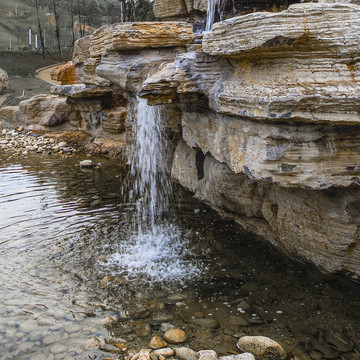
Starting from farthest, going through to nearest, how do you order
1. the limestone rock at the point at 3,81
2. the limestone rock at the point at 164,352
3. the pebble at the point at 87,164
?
the limestone rock at the point at 3,81, the pebble at the point at 87,164, the limestone rock at the point at 164,352

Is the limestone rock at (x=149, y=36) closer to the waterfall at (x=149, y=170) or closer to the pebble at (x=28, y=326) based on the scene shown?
the waterfall at (x=149, y=170)

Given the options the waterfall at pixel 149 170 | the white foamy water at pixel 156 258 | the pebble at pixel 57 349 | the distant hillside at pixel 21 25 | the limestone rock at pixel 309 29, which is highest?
the distant hillside at pixel 21 25

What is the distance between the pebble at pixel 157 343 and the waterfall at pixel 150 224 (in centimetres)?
119

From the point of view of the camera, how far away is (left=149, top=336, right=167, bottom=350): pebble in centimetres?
381

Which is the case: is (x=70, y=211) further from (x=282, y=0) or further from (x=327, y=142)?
(x=282, y=0)

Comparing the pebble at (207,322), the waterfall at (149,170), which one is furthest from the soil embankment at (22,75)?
the pebble at (207,322)

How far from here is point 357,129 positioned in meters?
4.08

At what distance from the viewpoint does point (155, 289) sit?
484cm

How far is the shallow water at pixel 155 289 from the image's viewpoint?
13.0ft

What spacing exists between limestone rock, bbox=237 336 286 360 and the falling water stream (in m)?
0.14

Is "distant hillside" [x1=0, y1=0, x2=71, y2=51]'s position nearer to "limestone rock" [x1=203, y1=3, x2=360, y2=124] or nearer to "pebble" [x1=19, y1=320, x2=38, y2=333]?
"limestone rock" [x1=203, y1=3, x2=360, y2=124]

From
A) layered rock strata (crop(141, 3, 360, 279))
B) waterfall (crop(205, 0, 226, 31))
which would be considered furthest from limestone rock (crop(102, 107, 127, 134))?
layered rock strata (crop(141, 3, 360, 279))

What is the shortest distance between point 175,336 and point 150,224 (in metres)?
3.18

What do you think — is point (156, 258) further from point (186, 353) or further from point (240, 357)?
point (240, 357)
